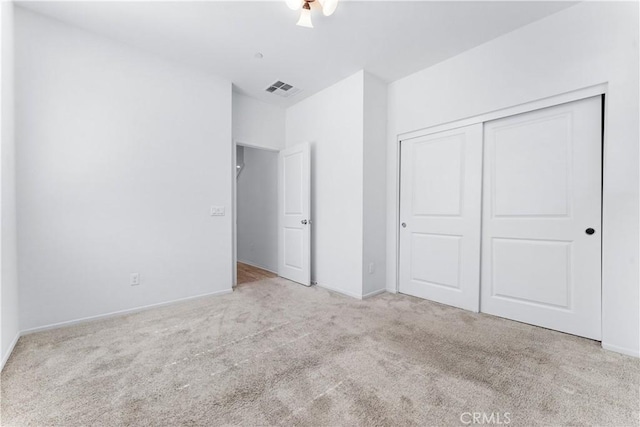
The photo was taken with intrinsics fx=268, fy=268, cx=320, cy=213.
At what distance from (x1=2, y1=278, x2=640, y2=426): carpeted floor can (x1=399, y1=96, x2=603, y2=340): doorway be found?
0.91 ft

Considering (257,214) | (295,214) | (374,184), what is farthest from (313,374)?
(257,214)

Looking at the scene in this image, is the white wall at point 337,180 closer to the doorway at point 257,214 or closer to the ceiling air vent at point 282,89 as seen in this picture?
the ceiling air vent at point 282,89

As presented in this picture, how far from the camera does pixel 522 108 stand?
2492mm

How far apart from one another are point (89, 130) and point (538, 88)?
13.6 feet

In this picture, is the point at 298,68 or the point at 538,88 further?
the point at 298,68

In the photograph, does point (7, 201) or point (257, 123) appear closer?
point (7, 201)

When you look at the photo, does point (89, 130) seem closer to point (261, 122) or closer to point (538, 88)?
point (261, 122)

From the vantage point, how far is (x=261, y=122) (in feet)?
13.4

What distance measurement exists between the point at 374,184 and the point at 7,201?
333 cm

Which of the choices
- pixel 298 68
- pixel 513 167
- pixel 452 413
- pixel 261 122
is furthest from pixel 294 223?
pixel 452 413

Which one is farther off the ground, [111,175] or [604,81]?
[604,81]

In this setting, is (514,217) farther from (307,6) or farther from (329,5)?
(307,6)

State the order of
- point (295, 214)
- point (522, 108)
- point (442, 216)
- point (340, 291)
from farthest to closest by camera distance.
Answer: point (295, 214) < point (340, 291) < point (442, 216) < point (522, 108)

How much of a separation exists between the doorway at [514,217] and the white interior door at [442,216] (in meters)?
0.01
